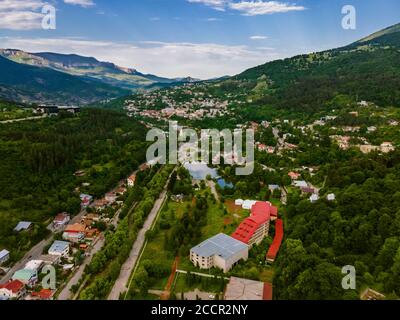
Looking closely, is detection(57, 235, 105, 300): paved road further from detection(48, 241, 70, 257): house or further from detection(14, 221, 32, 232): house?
detection(14, 221, 32, 232): house

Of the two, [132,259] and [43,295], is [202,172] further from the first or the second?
[43,295]

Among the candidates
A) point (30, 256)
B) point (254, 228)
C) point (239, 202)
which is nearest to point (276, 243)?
point (254, 228)

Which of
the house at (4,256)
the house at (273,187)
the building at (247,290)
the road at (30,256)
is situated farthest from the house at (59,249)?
the house at (273,187)

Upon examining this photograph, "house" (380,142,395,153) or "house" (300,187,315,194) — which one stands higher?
"house" (380,142,395,153)

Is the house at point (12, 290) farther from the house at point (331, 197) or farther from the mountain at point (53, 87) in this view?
the mountain at point (53, 87)

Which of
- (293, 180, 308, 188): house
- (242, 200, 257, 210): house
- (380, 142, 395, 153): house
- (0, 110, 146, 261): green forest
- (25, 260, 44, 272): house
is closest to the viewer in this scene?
(25, 260, 44, 272): house

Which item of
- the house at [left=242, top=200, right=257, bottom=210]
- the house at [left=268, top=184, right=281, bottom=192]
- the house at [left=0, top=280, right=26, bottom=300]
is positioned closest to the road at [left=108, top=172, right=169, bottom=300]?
the house at [left=0, top=280, right=26, bottom=300]
